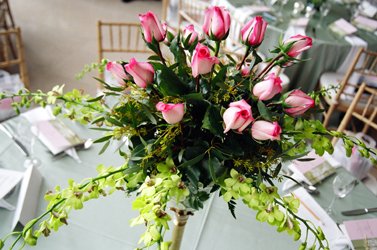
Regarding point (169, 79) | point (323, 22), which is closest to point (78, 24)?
point (323, 22)

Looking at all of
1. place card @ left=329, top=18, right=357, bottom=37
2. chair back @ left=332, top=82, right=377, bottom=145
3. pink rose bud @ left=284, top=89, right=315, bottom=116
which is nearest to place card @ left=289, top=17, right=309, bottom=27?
place card @ left=329, top=18, right=357, bottom=37

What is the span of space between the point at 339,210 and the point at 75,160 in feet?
3.46

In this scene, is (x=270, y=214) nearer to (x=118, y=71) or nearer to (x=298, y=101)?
(x=298, y=101)

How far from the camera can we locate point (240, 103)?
0.47 meters

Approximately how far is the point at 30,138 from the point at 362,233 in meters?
1.31

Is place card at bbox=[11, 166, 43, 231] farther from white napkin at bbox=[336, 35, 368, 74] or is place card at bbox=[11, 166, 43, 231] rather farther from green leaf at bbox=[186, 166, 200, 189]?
white napkin at bbox=[336, 35, 368, 74]

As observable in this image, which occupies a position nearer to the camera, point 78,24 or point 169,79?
point 169,79

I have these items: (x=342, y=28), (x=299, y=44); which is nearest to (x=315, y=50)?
(x=342, y=28)

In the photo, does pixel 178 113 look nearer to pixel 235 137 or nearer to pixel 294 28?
pixel 235 137

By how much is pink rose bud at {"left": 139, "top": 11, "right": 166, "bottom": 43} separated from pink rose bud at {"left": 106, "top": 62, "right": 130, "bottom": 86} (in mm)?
78

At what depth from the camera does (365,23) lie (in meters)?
2.63

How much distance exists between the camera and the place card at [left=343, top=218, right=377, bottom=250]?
979 millimetres

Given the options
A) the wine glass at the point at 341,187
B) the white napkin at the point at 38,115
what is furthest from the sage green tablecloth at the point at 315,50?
the white napkin at the point at 38,115

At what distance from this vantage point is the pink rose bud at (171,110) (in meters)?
0.46
